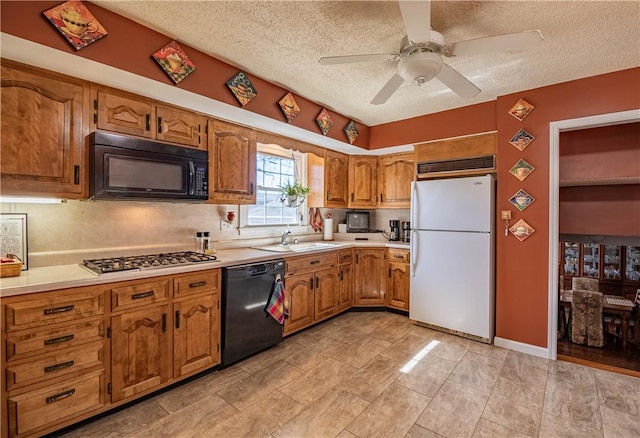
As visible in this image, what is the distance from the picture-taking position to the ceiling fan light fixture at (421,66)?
1.76 meters

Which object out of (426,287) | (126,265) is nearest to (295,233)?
(426,287)

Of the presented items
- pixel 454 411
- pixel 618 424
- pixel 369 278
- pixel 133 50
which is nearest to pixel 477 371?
pixel 454 411

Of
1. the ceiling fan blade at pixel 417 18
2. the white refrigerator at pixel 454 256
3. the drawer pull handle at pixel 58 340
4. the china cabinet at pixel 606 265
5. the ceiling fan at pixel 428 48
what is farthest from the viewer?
the china cabinet at pixel 606 265

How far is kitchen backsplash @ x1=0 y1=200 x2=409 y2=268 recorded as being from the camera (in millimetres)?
2078

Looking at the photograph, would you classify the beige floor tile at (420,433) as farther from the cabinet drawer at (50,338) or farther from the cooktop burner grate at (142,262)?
the cabinet drawer at (50,338)

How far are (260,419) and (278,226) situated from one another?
2.26 m

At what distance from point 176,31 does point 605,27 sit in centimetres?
280

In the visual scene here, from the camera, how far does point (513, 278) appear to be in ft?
9.77

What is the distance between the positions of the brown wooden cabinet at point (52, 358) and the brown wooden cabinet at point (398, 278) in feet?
10.1

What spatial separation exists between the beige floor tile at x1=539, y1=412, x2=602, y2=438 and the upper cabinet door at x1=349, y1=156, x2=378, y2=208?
2.93 m

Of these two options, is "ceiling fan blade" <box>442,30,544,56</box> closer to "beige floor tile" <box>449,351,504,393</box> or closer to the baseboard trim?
"beige floor tile" <box>449,351,504,393</box>

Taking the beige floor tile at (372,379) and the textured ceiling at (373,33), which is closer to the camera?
the textured ceiling at (373,33)

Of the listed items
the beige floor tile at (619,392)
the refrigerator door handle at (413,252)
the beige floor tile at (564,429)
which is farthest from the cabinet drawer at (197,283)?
the beige floor tile at (619,392)

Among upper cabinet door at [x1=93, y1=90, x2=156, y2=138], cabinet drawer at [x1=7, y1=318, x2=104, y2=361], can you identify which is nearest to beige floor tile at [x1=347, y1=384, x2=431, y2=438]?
cabinet drawer at [x1=7, y1=318, x2=104, y2=361]
